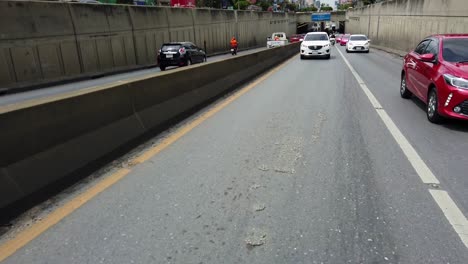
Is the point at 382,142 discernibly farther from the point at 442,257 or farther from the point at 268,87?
the point at 268,87

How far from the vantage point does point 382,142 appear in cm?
655

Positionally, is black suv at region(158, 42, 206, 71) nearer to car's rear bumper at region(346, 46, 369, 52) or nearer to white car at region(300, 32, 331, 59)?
white car at region(300, 32, 331, 59)

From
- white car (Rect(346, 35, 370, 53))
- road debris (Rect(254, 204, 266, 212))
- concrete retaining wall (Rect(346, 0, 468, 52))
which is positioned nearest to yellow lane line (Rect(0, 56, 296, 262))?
road debris (Rect(254, 204, 266, 212))

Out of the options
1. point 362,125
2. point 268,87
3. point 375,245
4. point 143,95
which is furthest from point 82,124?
point 268,87

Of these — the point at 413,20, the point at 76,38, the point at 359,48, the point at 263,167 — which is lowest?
the point at 359,48

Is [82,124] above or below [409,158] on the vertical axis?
above

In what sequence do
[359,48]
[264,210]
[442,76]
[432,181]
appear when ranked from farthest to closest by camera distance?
[359,48] → [442,76] → [432,181] → [264,210]

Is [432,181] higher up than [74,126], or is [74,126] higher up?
[74,126]

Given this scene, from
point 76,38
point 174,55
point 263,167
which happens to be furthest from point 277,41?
point 263,167

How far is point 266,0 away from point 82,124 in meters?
149

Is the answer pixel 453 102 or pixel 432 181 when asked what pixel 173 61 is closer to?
pixel 453 102

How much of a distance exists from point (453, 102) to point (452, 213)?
382 cm

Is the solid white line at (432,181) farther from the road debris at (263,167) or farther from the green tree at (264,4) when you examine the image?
the green tree at (264,4)

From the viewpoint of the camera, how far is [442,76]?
7469 mm
